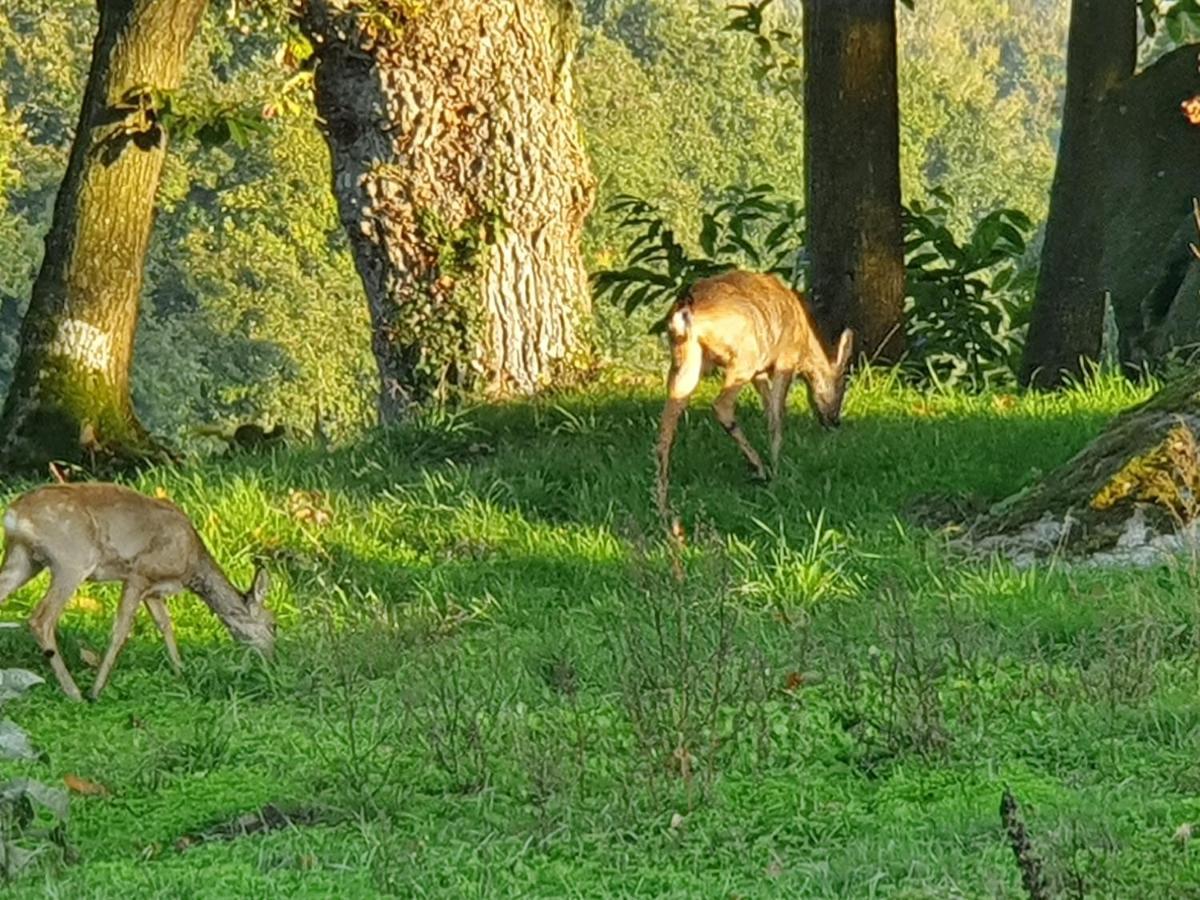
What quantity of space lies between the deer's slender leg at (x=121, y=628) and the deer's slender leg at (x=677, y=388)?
3096mm

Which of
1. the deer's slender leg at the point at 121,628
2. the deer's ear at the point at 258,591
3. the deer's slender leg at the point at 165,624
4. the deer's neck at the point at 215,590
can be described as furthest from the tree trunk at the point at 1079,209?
the deer's slender leg at the point at 121,628

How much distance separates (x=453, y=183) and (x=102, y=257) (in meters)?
2.17

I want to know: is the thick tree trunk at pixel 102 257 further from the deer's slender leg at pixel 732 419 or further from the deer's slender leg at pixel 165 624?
the deer's slender leg at pixel 165 624

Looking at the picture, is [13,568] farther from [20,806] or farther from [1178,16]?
[1178,16]

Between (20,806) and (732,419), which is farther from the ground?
(732,419)

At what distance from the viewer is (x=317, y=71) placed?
13531 millimetres

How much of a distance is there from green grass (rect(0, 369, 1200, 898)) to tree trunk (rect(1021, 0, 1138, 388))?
102 inches

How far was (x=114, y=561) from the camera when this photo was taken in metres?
8.59

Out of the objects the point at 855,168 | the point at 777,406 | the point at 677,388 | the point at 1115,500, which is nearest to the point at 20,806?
the point at 1115,500

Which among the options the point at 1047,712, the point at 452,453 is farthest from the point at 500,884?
the point at 452,453

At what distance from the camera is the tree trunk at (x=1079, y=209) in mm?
14180

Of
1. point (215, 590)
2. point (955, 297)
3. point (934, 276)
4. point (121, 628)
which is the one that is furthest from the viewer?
point (955, 297)

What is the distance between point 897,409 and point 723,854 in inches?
274

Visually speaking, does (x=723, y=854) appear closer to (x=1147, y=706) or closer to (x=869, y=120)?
(x=1147, y=706)
